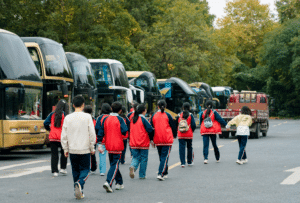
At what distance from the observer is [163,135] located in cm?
1097

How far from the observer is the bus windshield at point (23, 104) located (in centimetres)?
1627

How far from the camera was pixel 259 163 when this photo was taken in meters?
13.9

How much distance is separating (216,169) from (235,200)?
14.9 ft

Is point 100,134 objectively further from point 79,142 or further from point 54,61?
point 54,61

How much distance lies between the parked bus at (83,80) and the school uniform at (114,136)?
1344 centimetres

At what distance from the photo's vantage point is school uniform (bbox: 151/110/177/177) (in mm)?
10773

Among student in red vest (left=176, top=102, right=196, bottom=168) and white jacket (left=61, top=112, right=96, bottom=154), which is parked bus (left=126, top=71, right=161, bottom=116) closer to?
student in red vest (left=176, top=102, right=196, bottom=168)

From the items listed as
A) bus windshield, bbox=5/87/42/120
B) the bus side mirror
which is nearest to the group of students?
bus windshield, bbox=5/87/42/120

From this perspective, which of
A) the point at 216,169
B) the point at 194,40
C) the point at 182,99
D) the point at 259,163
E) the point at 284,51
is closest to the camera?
the point at 216,169

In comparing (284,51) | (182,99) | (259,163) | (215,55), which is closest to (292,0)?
(284,51)

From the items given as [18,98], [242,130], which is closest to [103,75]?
[18,98]

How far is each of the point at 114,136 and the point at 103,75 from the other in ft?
56.7

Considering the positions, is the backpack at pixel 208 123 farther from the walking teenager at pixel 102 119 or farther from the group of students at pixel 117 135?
the walking teenager at pixel 102 119

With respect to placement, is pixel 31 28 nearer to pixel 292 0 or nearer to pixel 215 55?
pixel 215 55
